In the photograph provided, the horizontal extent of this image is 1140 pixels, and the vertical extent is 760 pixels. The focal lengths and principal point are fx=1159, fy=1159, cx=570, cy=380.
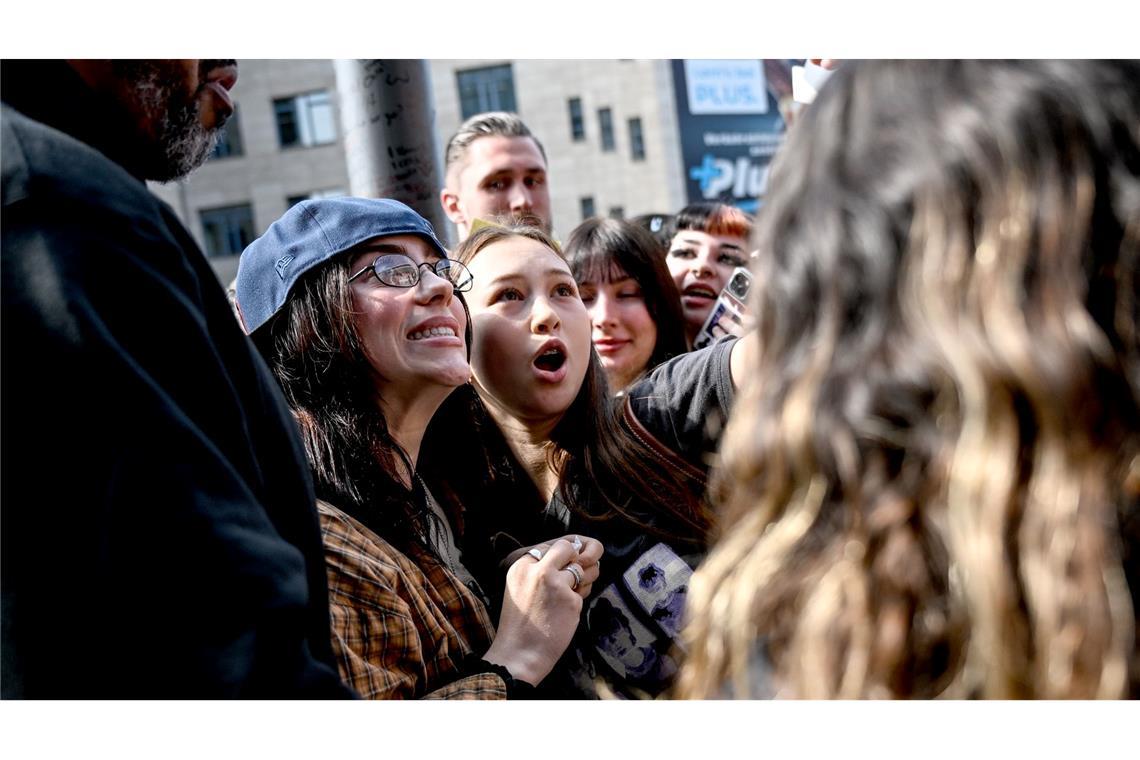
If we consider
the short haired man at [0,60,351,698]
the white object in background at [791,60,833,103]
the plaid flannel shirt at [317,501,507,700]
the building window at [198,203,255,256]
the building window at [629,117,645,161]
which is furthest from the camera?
the building window at [629,117,645,161]

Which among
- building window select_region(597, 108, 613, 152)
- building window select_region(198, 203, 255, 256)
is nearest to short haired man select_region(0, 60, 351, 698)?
building window select_region(597, 108, 613, 152)

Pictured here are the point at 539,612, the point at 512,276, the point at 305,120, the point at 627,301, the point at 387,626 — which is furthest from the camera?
the point at 305,120

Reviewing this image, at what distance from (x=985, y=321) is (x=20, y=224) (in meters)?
0.97

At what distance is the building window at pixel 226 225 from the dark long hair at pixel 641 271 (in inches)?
914

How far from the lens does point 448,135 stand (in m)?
25.8

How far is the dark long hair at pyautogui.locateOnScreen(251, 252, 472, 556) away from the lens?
2.05 metres

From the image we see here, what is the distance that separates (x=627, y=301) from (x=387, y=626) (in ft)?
5.60

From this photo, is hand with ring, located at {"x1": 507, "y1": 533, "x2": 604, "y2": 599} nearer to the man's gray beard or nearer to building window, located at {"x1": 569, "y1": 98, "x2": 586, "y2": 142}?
the man's gray beard

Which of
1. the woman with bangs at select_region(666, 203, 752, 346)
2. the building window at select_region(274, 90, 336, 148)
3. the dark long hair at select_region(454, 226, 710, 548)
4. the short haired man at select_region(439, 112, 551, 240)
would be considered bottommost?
the dark long hair at select_region(454, 226, 710, 548)

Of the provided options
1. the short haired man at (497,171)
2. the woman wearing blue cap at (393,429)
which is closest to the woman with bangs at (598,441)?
the woman wearing blue cap at (393,429)

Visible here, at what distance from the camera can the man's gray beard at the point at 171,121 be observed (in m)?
1.46

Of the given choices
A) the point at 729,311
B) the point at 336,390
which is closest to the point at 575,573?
the point at 336,390

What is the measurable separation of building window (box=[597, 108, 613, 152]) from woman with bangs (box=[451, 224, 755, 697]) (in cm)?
2343

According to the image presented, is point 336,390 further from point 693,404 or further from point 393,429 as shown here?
point 693,404
